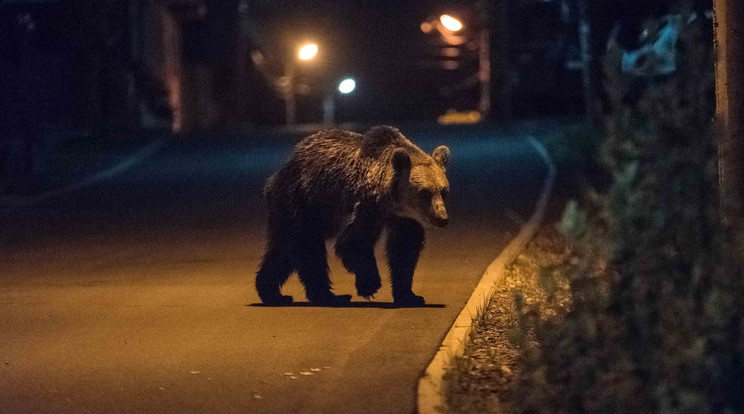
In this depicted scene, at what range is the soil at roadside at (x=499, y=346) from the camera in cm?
741

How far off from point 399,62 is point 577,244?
138ft

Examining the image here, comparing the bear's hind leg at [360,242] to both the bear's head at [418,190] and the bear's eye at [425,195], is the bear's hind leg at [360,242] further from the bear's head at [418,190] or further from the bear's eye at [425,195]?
the bear's eye at [425,195]

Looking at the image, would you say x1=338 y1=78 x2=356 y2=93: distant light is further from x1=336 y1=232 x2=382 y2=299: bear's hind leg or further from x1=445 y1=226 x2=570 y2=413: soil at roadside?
x1=336 y1=232 x2=382 y2=299: bear's hind leg

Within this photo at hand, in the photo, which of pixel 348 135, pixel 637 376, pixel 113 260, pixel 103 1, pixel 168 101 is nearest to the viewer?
pixel 637 376

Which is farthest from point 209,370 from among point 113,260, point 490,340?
point 113,260

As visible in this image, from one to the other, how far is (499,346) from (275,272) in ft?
9.40

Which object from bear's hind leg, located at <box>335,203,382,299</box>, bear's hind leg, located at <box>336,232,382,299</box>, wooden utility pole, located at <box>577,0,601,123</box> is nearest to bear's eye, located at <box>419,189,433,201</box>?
bear's hind leg, located at <box>335,203,382,299</box>

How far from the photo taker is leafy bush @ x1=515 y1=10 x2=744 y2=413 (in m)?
6.27

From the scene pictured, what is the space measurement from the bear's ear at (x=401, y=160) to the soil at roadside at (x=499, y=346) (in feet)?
4.49

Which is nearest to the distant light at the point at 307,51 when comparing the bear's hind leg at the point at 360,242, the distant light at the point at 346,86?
the distant light at the point at 346,86

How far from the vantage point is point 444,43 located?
161 feet

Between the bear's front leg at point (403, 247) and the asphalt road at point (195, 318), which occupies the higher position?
the bear's front leg at point (403, 247)

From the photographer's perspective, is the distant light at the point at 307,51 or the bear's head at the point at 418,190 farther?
the distant light at the point at 307,51

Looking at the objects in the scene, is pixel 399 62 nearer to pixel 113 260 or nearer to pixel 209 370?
pixel 113 260
